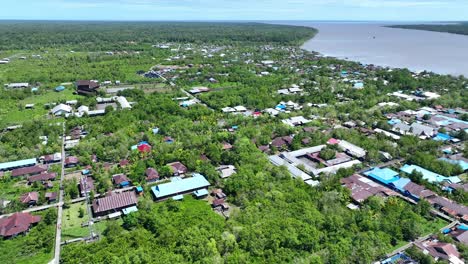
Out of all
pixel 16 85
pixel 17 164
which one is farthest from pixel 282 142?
pixel 16 85

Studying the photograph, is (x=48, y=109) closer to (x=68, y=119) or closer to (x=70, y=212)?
(x=68, y=119)

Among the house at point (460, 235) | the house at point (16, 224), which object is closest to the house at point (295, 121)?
the house at point (460, 235)

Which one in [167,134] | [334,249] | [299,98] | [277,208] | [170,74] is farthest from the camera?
[170,74]

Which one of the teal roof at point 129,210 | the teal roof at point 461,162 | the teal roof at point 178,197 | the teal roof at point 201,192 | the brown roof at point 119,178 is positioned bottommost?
the teal roof at point 178,197

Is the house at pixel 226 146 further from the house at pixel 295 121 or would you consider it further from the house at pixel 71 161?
the house at pixel 71 161

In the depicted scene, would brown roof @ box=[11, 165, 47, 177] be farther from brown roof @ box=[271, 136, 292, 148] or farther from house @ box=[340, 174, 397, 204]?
house @ box=[340, 174, 397, 204]

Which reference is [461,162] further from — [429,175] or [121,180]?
[121,180]

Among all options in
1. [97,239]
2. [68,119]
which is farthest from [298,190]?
[68,119]
